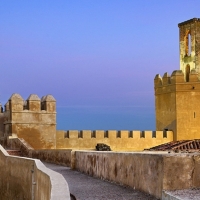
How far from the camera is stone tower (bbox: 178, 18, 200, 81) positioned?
31.1 m

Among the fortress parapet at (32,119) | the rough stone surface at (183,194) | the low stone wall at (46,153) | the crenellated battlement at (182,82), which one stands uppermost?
the crenellated battlement at (182,82)

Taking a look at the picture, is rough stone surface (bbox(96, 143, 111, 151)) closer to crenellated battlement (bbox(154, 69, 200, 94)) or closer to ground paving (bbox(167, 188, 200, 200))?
crenellated battlement (bbox(154, 69, 200, 94))

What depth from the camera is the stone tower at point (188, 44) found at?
3114cm

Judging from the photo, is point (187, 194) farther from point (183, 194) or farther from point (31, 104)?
point (31, 104)

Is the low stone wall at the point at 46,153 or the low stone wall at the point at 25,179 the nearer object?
the low stone wall at the point at 25,179

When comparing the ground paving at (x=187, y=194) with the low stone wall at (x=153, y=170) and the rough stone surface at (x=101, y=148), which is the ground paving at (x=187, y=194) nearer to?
the low stone wall at (x=153, y=170)

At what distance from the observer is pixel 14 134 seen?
2114cm

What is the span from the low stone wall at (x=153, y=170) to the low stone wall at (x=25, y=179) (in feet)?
3.35

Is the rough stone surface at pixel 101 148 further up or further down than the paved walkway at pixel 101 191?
further down

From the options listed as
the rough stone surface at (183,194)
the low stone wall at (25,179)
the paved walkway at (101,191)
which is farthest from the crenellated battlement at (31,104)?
the rough stone surface at (183,194)

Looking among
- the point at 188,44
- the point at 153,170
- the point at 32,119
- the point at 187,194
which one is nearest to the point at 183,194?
the point at 187,194

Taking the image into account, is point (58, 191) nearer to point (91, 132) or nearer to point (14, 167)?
point (14, 167)

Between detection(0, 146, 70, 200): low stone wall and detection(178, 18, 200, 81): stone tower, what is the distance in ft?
58.6

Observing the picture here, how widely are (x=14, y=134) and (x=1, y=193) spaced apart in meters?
6.75
